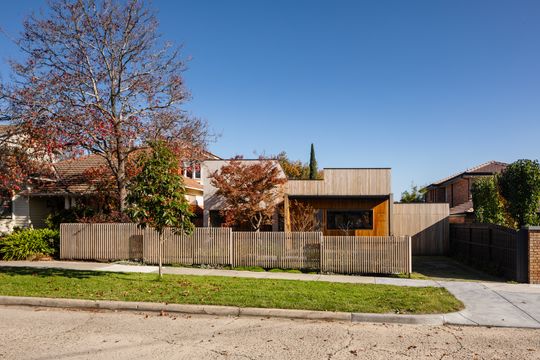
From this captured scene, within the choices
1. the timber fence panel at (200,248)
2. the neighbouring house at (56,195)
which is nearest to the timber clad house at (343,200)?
the neighbouring house at (56,195)

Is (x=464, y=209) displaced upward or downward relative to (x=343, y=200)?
downward

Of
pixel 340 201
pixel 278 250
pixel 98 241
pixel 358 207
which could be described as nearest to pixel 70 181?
pixel 98 241

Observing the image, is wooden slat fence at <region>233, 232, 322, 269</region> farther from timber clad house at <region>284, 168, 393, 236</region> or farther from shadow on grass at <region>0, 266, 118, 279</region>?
timber clad house at <region>284, 168, 393, 236</region>

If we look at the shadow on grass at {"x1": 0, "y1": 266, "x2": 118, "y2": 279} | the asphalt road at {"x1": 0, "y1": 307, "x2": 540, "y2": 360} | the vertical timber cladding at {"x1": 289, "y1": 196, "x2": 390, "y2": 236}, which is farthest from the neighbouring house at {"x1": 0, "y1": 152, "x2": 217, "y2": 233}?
the asphalt road at {"x1": 0, "y1": 307, "x2": 540, "y2": 360}

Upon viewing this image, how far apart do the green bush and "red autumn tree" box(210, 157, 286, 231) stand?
21.9 ft

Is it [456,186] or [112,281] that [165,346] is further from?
[456,186]

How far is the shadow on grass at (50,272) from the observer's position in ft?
42.7

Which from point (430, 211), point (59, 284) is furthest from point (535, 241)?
point (59, 284)

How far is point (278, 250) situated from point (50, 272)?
7.01 metres

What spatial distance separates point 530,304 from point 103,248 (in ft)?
44.2

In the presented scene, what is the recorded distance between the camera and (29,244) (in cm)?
1692

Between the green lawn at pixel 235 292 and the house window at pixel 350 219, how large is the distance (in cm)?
971

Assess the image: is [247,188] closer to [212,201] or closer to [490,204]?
[212,201]

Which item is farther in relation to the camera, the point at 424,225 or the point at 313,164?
the point at 313,164
